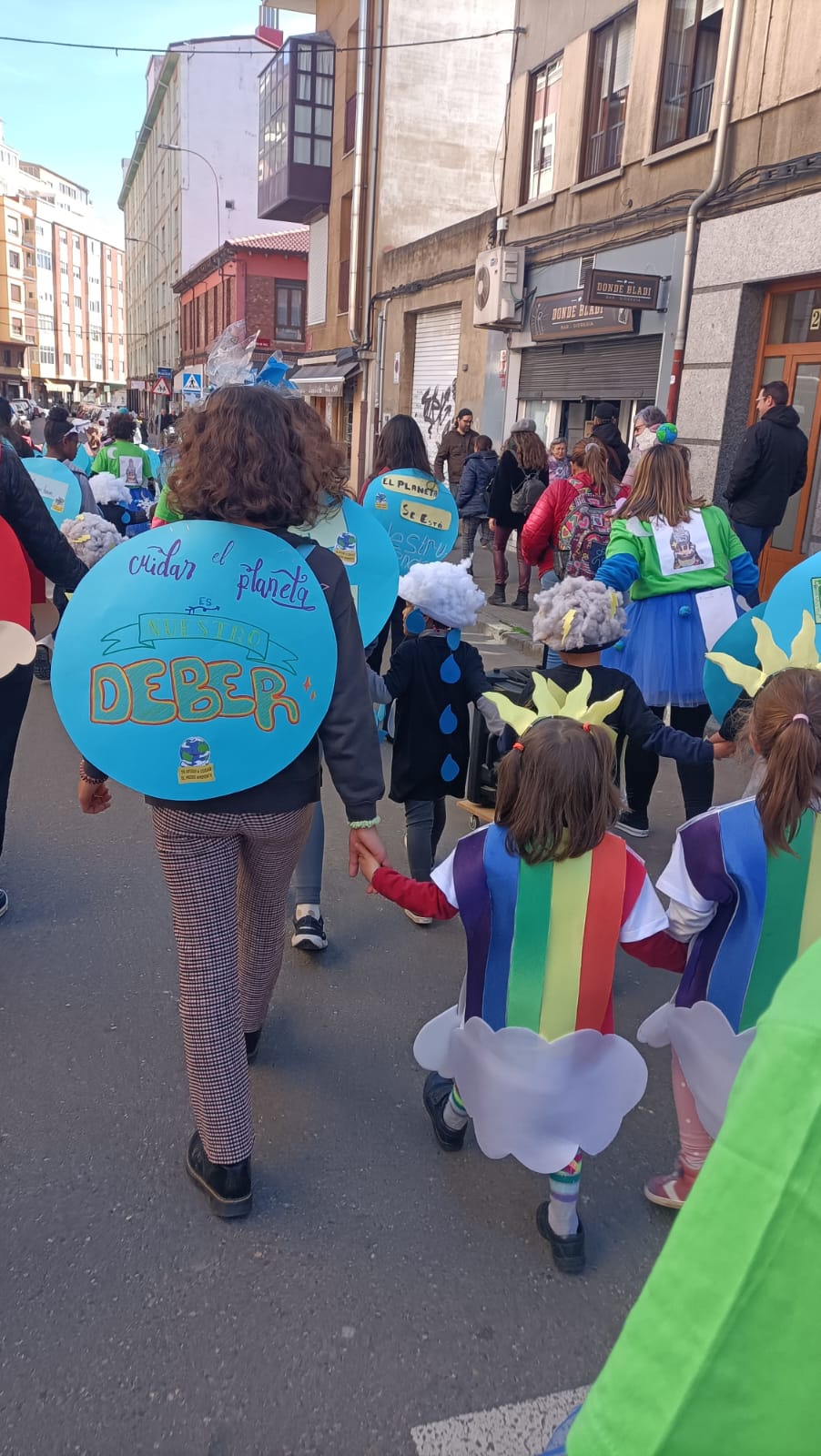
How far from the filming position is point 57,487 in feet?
23.2

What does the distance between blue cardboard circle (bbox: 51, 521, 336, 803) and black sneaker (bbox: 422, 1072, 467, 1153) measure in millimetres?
1097

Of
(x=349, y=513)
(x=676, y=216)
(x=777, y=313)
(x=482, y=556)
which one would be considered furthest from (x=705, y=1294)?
(x=482, y=556)

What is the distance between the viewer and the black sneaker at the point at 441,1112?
9.12 ft

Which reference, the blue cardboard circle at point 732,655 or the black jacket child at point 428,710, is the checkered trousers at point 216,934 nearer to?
the black jacket child at point 428,710

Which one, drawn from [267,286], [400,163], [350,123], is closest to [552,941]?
[400,163]

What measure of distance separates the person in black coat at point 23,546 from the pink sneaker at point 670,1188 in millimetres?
2633

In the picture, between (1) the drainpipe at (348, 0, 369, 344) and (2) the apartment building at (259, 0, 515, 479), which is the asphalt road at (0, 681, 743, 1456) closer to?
(2) the apartment building at (259, 0, 515, 479)

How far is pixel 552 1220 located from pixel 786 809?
1109 mm

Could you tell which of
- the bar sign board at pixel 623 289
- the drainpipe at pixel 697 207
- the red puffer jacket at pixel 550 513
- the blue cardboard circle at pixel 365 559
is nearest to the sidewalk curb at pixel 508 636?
the red puffer jacket at pixel 550 513

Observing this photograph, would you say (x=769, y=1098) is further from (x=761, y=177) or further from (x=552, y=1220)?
(x=761, y=177)

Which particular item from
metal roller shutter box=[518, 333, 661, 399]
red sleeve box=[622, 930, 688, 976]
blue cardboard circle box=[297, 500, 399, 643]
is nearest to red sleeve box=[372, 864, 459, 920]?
red sleeve box=[622, 930, 688, 976]

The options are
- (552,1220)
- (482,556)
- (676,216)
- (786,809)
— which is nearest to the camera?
(786,809)

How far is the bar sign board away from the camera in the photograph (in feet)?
35.7

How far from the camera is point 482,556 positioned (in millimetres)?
15844
